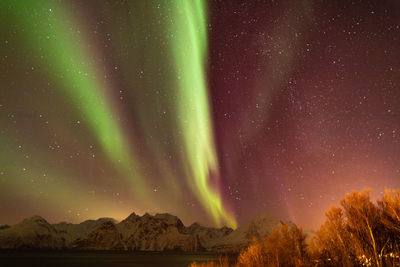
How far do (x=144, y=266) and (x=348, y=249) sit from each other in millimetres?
121108

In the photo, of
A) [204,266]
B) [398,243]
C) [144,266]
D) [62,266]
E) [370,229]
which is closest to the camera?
[204,266]

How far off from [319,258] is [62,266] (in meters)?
120

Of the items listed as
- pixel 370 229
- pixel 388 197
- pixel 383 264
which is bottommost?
pixel 383 264

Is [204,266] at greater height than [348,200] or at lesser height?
lesser

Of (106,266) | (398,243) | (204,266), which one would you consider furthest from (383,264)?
(106,266)

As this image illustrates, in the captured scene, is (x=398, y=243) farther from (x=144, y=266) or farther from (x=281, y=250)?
(x=144, y=266)

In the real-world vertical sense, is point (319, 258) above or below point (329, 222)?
below

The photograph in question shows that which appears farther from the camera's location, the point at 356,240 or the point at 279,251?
the point at 279,251

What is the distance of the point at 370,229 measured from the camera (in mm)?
20297

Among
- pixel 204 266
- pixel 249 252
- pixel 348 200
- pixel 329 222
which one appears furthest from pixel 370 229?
pixel 204 266

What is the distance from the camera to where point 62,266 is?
121250mm

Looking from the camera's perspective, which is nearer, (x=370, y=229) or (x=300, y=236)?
(x=370, y=229)

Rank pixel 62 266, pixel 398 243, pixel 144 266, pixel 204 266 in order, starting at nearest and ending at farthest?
pixel 204 266, pixel 398 243, pixel 62 266, pixel 144 266

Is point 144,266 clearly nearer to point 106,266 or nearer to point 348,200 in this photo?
point 106,266
